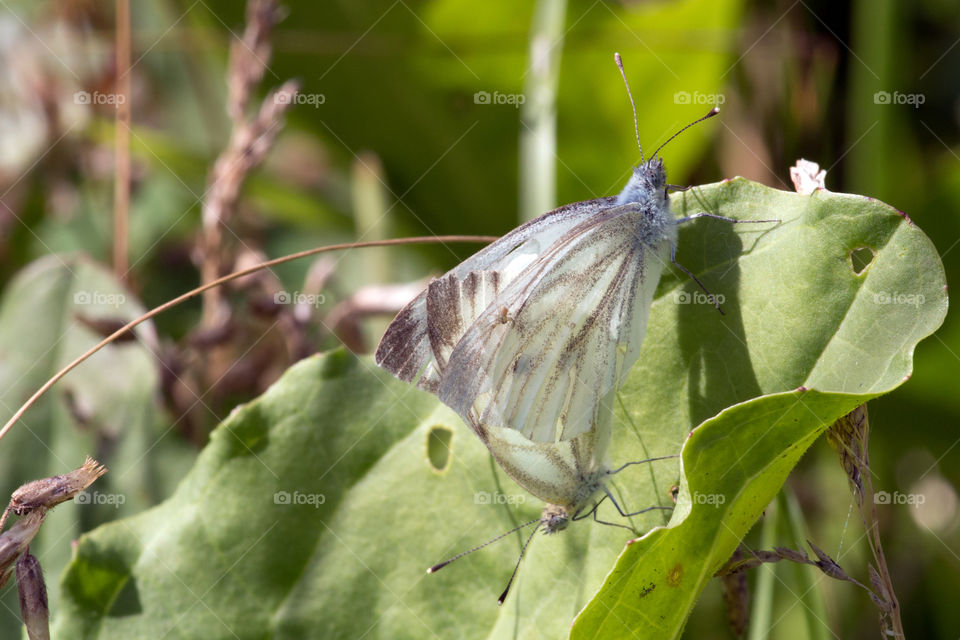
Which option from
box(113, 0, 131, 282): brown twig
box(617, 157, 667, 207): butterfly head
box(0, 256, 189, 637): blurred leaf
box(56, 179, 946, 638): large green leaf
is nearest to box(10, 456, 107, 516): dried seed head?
box(56, 179, 946, 638): large green leaf

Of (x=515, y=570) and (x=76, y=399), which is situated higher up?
(x=76, y=399)

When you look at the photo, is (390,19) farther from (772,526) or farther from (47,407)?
(772,526)

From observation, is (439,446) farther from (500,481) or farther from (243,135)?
(243,135)

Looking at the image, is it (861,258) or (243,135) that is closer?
(861,258)

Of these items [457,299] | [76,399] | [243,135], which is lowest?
[76,399]
